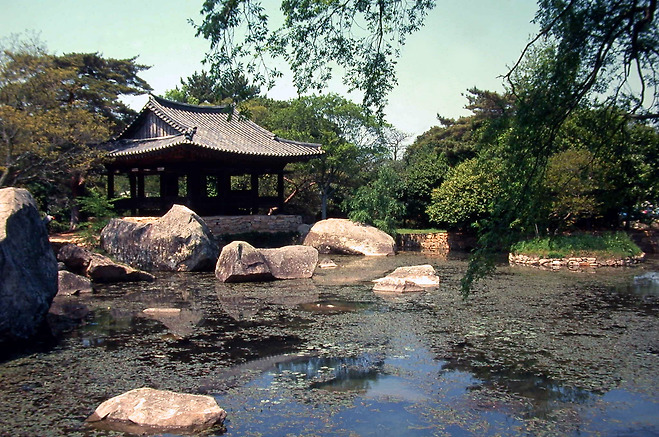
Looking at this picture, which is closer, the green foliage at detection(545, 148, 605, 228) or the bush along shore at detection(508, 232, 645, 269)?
the bush along shore at detection(508, 232, 645, 269)

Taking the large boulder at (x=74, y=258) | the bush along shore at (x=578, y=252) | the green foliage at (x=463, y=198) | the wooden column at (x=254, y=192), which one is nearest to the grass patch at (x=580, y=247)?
the bush along shore at (x=578, y=252)

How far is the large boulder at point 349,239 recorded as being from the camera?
68.9ft

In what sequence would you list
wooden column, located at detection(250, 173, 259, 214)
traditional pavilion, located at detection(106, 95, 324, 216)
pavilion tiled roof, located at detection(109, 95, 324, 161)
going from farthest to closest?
wooden column, located at detection(250, 173, 259, 214), traditional pavilion, located at detection(106, 95, 324, 216), pavilion tiled roof, located at detection(109, 95, 324, 161)

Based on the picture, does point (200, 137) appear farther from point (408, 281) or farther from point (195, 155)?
point (408, 281)

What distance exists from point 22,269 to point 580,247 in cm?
1545

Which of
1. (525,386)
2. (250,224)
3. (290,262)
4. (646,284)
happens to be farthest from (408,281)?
(250,224)

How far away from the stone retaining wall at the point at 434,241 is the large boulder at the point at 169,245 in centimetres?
1032

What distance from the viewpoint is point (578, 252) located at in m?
17.7

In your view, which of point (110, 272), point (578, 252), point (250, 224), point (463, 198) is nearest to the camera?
point (110, 272)

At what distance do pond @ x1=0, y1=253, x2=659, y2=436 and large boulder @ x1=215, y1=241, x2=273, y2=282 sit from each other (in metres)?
1.21

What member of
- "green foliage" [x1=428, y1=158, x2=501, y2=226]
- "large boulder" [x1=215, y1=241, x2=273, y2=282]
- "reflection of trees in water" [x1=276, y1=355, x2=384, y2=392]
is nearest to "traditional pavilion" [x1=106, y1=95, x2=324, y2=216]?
"green foliage" [x1=428, y1=158, x2=501, y2=226]

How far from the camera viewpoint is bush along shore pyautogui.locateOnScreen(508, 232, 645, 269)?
57.3 ft

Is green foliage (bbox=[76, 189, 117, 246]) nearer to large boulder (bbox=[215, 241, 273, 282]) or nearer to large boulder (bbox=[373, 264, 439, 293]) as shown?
large boulder (bbox=[215, 241, 273, 282])

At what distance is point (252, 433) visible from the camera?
16.7ft
